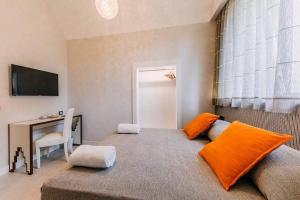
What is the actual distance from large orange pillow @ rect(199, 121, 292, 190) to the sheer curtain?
302mm

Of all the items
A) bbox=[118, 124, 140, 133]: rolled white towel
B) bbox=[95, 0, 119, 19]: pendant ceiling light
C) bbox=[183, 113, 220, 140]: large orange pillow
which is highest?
bbox=[95, 0, 119, 19]: pendant ceiling light

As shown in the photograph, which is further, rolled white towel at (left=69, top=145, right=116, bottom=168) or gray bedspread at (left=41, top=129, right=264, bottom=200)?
rolled white towel at (left=69, top=145, right=116, bottom=168)

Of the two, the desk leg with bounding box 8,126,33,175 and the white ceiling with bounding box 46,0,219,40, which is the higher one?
the white ceiling with bounding box 46,0,219,40

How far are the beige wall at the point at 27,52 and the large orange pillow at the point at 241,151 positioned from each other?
10.0ft

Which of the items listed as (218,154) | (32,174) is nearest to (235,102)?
(218,154)

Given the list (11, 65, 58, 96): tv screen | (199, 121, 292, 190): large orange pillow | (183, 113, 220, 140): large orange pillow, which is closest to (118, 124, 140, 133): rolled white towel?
(183, 113, 220, 140): large orange pillow

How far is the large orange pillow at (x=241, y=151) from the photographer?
870mm

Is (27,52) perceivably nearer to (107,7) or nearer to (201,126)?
(107,7)

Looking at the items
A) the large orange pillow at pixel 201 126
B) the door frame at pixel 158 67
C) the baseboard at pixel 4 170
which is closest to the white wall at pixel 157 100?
the door frame at pixel 158 67

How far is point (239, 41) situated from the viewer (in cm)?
191

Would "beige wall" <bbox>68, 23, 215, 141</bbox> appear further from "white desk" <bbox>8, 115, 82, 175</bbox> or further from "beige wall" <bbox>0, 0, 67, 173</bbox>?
"white desk" <bbox>8, 115, 82, 175</bbox>

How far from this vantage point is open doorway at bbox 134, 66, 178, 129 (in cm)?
443

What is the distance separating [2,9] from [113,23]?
1.78 meters

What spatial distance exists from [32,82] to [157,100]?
2.97 meters
